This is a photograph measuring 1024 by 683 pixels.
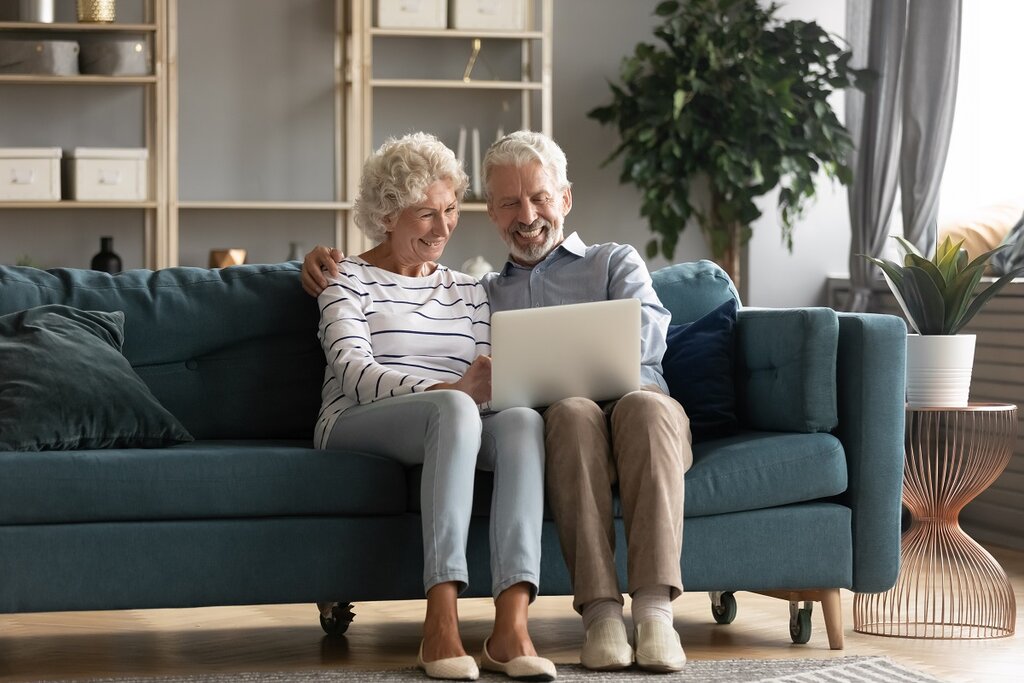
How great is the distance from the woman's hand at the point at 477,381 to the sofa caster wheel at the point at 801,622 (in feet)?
2.75

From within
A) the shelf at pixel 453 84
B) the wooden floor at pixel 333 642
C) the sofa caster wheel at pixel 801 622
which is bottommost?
the wooden floor at pixel 333 642

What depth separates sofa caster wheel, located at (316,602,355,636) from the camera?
2.95m

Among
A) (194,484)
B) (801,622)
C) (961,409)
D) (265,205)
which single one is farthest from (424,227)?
(265,205)

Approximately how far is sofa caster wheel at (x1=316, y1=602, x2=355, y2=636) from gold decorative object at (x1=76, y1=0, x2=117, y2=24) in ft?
9.38

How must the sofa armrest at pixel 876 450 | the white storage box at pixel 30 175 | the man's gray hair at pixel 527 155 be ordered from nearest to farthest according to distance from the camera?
the sofa armrest at pixel 876 450 < the man's gray hair at pixel 527 155 < the white storage box at pixel 30 175

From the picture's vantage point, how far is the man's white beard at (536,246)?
9.82ft

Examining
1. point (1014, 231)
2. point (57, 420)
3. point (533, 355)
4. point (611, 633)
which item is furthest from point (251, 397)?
point (1014, 231)

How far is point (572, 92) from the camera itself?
5598mm

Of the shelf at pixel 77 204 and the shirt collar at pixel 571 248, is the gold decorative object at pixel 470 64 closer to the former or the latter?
the shelf at pixel 77 204

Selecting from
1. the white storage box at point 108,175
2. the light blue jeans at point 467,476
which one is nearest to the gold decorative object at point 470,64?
the white storage box at point 108,175

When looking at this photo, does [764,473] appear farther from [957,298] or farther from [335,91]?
[335,91]

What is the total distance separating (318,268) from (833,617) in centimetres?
135

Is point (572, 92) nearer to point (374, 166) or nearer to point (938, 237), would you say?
point (938, 237)

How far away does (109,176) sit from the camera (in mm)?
4891
